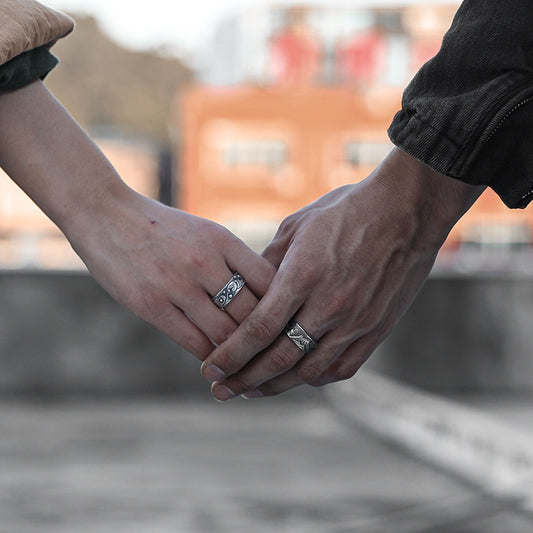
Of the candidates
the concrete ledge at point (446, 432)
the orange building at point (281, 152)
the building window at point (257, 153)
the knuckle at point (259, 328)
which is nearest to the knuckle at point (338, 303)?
the knuckle at point (259, 328)

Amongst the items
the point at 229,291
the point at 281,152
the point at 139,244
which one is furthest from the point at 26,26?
the point at 281,152

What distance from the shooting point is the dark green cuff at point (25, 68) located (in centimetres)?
181

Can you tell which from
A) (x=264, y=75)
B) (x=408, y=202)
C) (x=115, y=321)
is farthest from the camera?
(x=264, y=75)

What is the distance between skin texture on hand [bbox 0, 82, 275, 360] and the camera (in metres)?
1.98

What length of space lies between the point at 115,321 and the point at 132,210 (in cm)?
432

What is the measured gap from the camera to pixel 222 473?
4.89 metres

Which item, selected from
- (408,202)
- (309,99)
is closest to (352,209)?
(408,202)

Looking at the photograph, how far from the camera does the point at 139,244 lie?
2.04 meters

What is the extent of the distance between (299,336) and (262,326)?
0.08 meters

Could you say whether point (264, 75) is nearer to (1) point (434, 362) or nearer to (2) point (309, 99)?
(2) point (309, 99)

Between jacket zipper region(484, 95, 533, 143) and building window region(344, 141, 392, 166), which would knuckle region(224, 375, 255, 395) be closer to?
jacket zipper region(484, 95, 533, 143)

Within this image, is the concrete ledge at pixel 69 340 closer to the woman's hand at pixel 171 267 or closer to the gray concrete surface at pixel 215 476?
the gray concrete surface at pixel 215 476

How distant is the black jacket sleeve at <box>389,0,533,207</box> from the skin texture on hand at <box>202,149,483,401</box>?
0.16 meters

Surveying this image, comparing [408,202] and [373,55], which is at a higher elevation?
[408,202]
